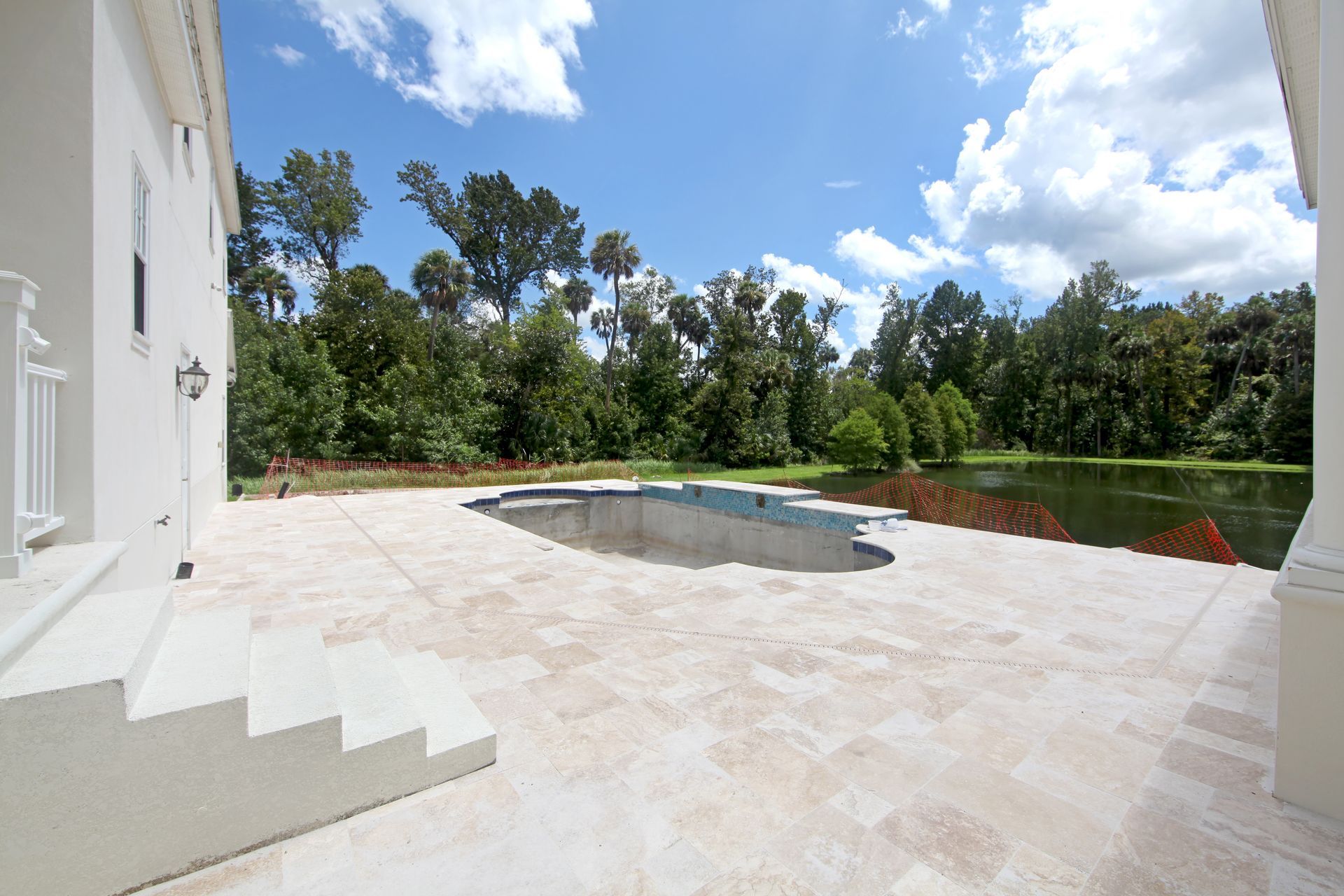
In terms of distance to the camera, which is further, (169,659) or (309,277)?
(309,277)

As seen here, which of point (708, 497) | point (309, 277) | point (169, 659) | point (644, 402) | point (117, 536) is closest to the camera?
point (169, 659)

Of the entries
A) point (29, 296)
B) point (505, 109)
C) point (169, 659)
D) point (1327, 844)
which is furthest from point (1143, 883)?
point (505, 109)

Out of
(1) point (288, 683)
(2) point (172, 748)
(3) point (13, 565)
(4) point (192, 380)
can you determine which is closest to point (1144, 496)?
(1) point (288, 683)

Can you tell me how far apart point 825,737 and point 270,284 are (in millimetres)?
28507

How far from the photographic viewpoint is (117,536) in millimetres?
3150

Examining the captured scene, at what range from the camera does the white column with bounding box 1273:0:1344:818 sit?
2.06m

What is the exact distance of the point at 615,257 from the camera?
28734mm

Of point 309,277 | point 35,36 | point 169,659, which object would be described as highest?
point 309,277

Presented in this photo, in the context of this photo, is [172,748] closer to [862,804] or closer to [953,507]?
[862,804]

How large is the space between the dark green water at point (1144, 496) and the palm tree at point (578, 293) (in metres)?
15.4

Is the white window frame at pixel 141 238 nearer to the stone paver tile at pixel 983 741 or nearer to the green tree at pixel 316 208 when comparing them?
the stone paver tile at pixel 983 741

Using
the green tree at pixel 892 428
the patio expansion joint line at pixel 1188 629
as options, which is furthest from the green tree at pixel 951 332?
the patio expansion joint line at pixel 1188 629

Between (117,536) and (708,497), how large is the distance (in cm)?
927

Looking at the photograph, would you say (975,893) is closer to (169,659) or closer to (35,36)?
(169,659)
